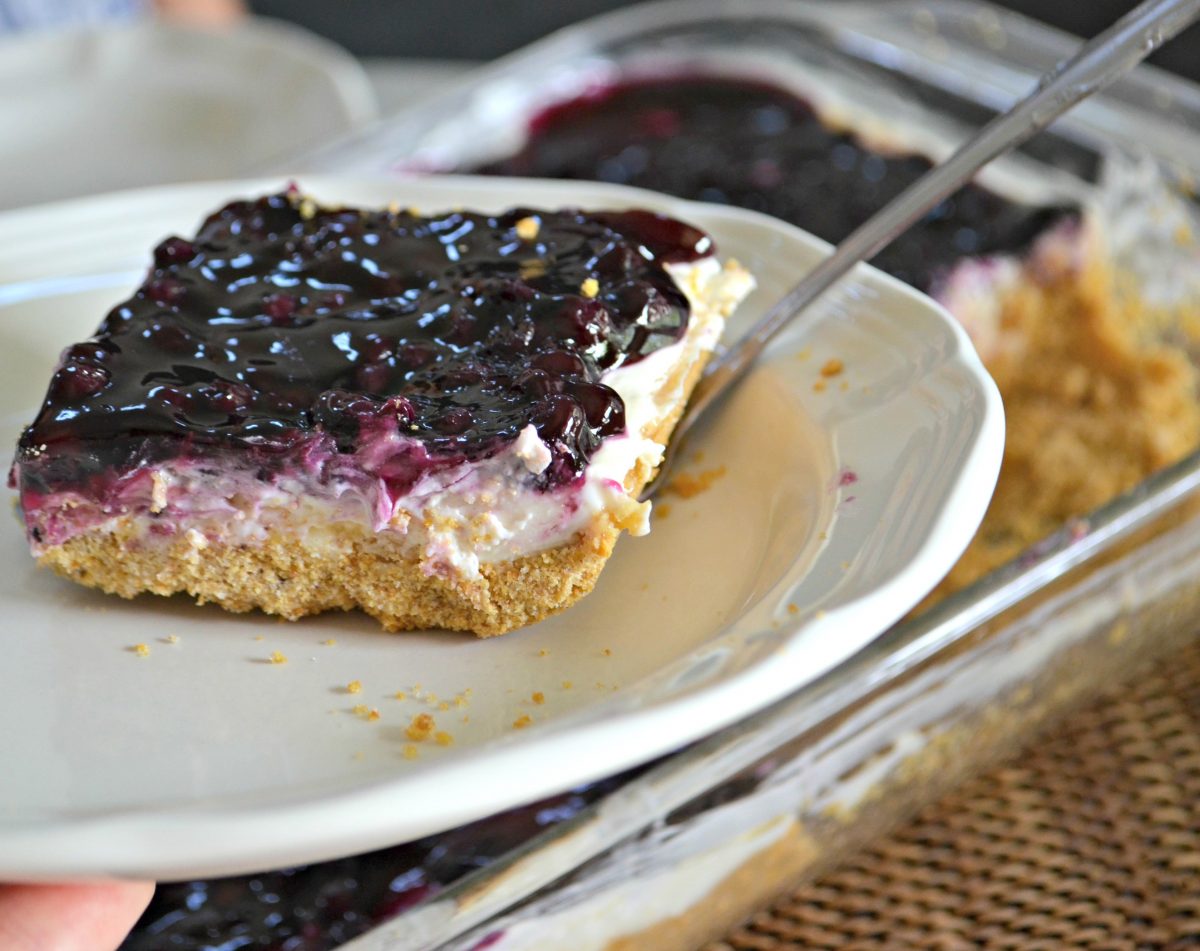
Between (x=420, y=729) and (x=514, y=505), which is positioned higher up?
(x=514, y=505)

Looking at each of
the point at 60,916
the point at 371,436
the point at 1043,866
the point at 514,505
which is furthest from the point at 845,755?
the point at 60,916

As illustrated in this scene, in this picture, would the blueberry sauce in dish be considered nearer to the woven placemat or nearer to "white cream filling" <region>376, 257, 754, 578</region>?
the woven placemat

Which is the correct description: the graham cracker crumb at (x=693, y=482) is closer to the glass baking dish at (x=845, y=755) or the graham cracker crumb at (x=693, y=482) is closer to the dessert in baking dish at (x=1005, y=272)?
the glass baking dish at (x=845, y=755)

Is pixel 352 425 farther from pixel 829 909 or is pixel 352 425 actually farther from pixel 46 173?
pixel 46 173

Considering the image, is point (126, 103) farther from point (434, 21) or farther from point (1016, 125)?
point (1016, 125)

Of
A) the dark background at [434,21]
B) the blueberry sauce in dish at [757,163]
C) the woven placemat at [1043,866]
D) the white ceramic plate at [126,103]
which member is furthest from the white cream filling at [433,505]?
the dark background at [434,21]

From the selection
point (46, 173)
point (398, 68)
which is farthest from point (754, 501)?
point (398, 68)
